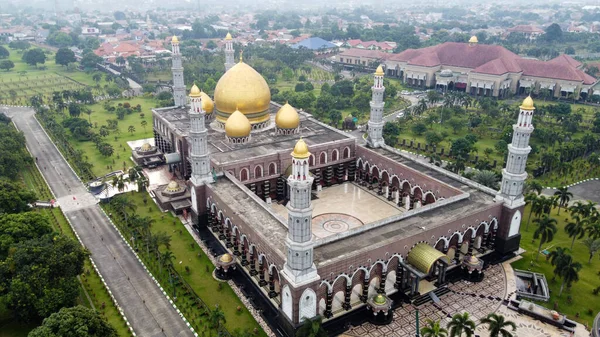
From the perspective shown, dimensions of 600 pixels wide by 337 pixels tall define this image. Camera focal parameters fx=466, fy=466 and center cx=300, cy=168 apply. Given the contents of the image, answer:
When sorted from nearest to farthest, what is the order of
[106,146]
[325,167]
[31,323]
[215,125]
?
[31,323], [325,167], [215,125], [106,146]

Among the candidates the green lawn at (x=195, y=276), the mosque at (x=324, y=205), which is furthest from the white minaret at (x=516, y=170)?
the green lawn at (x=195, y=276)

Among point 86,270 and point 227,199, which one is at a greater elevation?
point 227,199

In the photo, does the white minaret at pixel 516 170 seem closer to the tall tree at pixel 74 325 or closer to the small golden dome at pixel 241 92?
the small golden dome at pixel 241 92

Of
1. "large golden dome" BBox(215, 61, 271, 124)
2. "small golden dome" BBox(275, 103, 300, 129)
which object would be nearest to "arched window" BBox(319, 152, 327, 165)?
"small golden dome" BBox(275, 103, 300, 129)

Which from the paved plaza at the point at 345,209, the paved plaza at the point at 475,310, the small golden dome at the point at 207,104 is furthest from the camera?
the small golden dome at the point at 207,104

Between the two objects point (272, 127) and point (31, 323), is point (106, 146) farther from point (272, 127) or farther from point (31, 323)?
point (31, 323)

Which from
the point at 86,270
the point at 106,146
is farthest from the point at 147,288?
the point at 106,146
